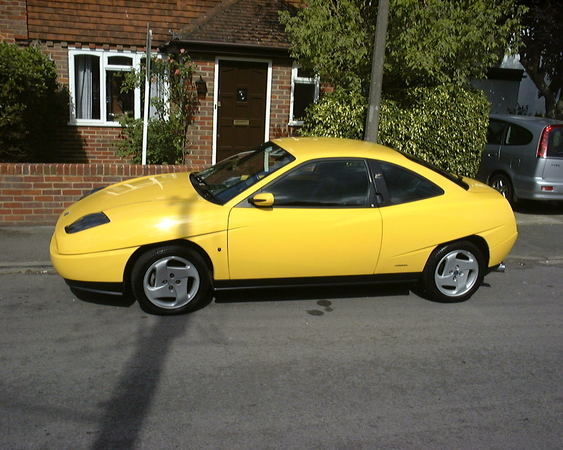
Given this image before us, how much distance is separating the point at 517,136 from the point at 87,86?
27.1 feet

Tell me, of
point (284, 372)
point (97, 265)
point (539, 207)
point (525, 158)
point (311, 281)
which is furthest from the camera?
point (539, 207)

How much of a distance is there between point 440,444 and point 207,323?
2.28m

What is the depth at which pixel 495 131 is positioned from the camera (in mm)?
10625

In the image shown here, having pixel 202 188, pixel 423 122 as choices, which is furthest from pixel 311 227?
pixel 423 122

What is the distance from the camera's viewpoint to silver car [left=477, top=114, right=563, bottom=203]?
31.3ft

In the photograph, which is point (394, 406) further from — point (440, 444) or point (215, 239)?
point (215, 239)

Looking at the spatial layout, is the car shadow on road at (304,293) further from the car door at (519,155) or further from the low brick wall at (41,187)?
the car door at (519,155)

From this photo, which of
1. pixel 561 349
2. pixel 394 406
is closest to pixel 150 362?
pixel 394 406

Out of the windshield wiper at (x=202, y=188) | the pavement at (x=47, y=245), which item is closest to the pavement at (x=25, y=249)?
the pavement at (x=47, y=245)

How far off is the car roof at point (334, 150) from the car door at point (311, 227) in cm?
8

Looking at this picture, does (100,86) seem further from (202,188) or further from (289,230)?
(289,230)

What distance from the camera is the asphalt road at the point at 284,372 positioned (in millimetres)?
3357

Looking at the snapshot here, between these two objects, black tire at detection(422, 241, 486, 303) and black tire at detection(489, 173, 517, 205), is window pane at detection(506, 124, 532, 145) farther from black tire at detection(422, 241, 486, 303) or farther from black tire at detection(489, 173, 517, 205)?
black tire at detection(422, 241, 486, 303)

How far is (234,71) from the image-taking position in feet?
37.2
